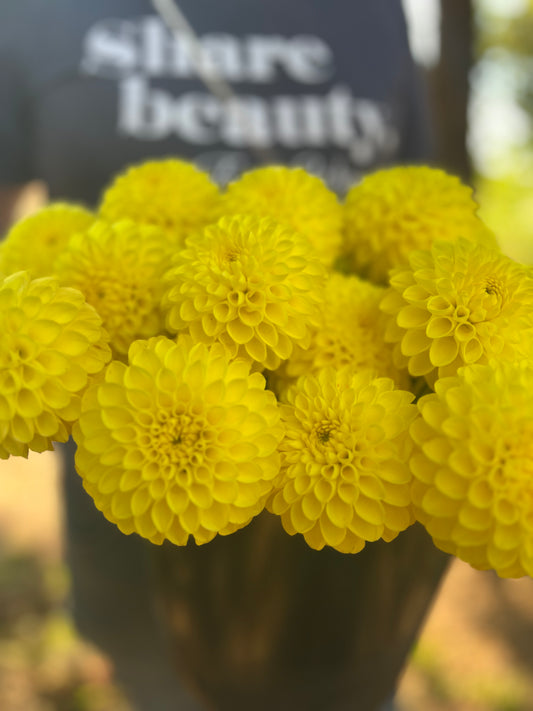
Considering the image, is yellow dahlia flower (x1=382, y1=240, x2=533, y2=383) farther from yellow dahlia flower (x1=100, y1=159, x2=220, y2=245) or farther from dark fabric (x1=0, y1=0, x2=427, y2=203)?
dark fabric (x1=0, y1=0, x2=427, y2=203)

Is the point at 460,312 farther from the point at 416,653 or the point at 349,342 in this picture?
the point at 416,653

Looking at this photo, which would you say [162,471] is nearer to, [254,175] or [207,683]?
[254,175]

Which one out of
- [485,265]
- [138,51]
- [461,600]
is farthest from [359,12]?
[461,600]

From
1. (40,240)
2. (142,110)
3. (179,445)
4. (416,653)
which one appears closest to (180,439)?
(179,445)

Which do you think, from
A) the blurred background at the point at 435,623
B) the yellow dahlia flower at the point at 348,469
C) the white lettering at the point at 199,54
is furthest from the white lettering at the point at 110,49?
the yellow dahlia flower at the point at 348,469

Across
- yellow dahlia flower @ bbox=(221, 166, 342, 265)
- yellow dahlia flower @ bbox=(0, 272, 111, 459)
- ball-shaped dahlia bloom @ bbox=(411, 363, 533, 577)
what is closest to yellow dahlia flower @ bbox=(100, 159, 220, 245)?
yellow dahlia flower @ bbox=(221, 166, 342, 265)
